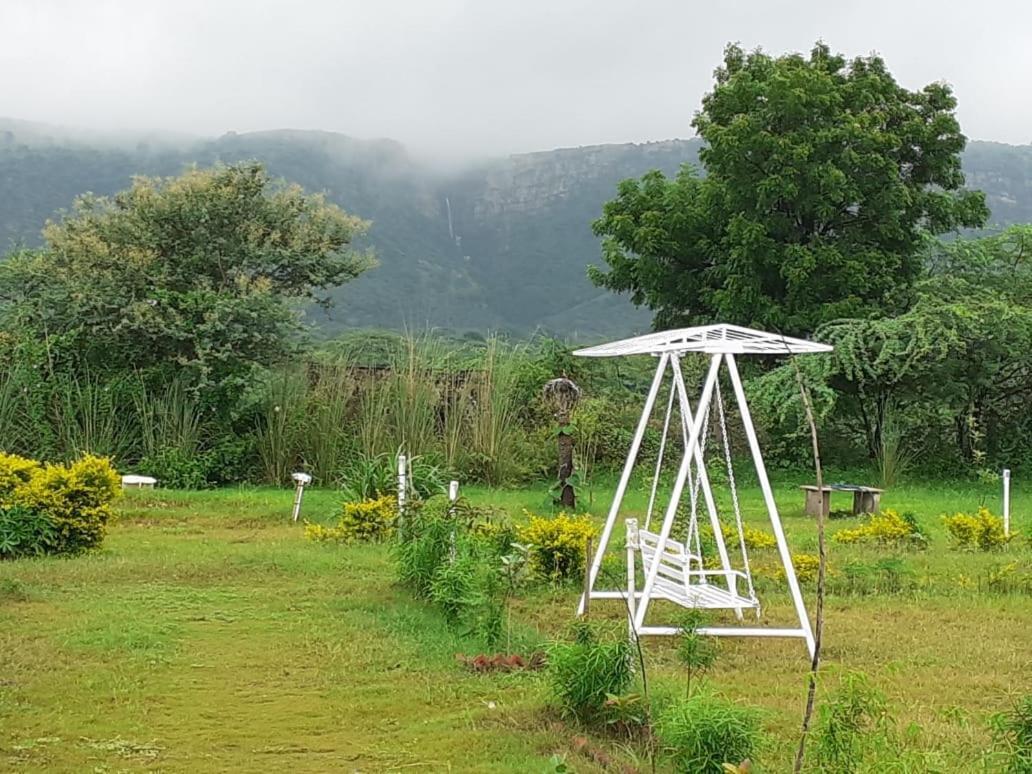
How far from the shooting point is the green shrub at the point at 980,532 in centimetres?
961

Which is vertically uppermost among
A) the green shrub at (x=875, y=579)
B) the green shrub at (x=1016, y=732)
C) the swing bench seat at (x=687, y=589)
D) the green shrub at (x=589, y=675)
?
the green shrub at (x=1016, y=732)

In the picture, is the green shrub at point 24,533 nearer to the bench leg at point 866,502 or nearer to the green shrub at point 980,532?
the green shrub at point 980,532

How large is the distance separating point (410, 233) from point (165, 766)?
41.8 metres

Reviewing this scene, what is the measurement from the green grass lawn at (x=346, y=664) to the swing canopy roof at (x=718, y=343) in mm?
1668

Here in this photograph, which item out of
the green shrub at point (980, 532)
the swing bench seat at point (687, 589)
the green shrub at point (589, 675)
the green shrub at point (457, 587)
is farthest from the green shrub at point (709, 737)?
the green shrub at point (980, 532)

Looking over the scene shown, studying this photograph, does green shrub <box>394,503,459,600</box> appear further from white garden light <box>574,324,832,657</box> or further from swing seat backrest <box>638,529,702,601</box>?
swing seat backrest <box>638,529,702,601</box>

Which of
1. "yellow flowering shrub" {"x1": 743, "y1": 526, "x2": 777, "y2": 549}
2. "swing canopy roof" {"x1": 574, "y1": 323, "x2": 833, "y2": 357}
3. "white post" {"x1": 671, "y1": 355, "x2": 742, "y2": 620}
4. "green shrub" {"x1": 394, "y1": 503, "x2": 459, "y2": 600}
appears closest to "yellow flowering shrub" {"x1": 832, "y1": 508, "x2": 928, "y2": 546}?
"yellow flowering shrub" {"x1": 743, "y1": 526, "x2": 777, "y2": 549}

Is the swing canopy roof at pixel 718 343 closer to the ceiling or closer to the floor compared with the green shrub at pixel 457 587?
closer to the ceiling

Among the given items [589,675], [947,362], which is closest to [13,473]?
[589,675]

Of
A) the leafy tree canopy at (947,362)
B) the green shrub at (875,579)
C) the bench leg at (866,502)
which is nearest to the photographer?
the green shrub at (875,579)

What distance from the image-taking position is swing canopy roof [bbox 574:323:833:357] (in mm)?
6006

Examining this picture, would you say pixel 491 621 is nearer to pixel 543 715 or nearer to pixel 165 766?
pixel 543 715

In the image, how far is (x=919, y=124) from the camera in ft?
57.7

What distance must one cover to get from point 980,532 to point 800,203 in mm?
8579
